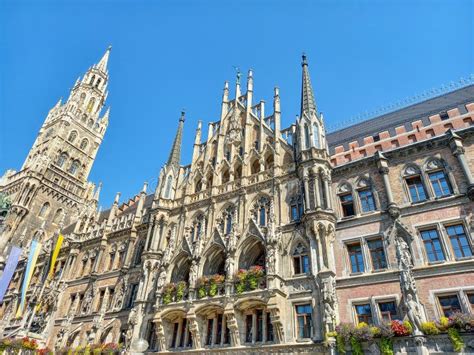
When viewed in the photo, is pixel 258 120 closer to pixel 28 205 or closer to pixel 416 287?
pixel 416 287

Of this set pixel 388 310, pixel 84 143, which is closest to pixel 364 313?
pixel 388 310

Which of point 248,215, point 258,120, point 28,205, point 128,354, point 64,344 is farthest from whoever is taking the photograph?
point 28,205

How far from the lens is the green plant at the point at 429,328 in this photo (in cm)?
1428

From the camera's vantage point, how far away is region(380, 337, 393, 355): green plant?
582 inches

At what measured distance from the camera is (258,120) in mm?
29062

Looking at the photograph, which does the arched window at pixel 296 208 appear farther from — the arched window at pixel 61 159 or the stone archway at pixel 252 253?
the arched window at pixel 61 159

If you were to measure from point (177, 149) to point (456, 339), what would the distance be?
2600 cm

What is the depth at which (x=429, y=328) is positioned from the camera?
14.4 meters

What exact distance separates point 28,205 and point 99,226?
1699 centimetres

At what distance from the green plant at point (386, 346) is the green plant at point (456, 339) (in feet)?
7.64

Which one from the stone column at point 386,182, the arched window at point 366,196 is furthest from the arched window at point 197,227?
the stone column at point 386,182

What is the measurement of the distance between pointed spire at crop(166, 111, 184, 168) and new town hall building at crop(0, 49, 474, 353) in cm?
23

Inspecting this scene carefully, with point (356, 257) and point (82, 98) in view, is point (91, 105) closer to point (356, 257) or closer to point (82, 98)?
point (82, 98)

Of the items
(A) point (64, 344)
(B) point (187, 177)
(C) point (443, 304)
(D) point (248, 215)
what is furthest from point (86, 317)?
(C) point (443, 304)
